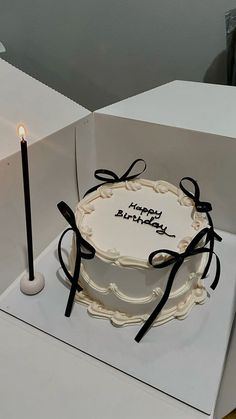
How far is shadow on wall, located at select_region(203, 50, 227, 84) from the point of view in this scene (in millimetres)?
1483

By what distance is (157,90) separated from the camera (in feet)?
3.48

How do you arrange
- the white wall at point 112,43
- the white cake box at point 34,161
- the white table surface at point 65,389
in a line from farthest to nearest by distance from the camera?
the white wall at point 112,43
the white cake box at point 34,161
the white table surface at point 65,389

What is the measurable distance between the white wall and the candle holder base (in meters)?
1.19

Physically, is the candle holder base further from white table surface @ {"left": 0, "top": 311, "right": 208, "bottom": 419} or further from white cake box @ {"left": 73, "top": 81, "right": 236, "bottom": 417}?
white cake box @ {"left": 73, "top": 81, "right": 236, "bottom": 417}

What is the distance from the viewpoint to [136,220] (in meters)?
0.69

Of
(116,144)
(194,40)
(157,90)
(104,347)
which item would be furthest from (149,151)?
(194,40)

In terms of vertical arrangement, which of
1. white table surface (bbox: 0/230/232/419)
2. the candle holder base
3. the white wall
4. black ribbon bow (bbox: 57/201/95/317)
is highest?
the white wall

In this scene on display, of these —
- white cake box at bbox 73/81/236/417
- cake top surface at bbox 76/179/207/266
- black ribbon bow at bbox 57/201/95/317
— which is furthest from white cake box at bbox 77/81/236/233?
black ribbon bow at bbox 57/201/95/317

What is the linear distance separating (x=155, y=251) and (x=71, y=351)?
0.22 metres

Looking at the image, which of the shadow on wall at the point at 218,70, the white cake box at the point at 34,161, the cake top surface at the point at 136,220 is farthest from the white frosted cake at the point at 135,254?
the shadow on wall at the point at 218,70

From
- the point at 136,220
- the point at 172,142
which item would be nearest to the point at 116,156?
the point at 172,142

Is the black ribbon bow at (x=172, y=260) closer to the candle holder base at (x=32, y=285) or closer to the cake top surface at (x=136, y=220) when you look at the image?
the cake top surface at (x=136, y=220)

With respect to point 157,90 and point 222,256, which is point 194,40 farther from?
point 222,256

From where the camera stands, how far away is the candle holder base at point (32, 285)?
2.35 feet
